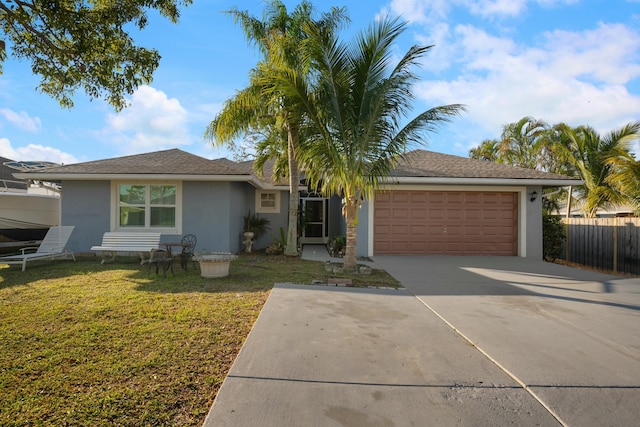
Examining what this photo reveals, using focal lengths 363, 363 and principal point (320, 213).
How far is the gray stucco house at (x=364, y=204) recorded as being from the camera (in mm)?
11922

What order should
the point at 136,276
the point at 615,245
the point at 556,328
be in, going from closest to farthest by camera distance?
the point at 556,328, the point at 136,276, the point at 615,245

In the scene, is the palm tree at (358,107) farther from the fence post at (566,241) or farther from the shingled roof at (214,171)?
the fence post at (566,241)

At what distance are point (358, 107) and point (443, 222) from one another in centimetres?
627

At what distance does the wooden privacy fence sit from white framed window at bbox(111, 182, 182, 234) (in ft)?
48.5

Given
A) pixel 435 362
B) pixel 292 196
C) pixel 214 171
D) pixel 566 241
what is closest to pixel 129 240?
pixel 214 171

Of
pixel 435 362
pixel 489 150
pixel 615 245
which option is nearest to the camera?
pixel 435 362

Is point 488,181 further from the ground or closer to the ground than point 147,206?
further from the ground

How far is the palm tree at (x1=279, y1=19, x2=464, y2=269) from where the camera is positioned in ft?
27.3

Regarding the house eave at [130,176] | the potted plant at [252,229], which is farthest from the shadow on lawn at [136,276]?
the potted plant at [252,229]

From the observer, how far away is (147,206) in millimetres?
12031

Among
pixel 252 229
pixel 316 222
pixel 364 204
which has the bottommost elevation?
pixel 252 229

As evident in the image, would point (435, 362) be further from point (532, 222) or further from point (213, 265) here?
point (532, 222)

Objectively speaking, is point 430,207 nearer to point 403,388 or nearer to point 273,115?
point 273,115

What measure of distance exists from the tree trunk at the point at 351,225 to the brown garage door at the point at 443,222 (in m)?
3.65
